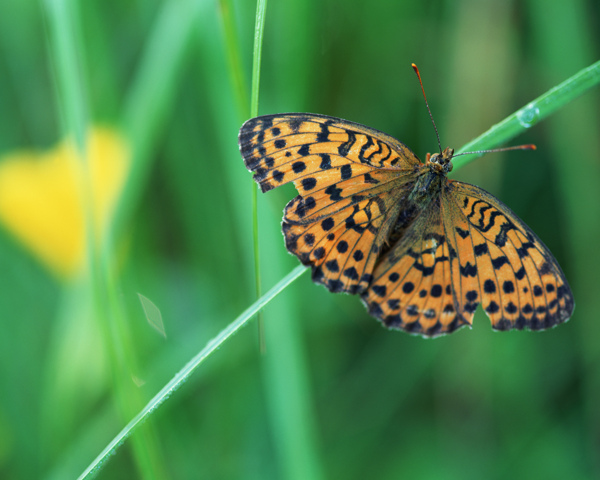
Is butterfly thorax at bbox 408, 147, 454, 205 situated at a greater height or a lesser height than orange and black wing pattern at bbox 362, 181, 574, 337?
greater

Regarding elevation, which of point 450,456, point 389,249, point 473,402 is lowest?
point 450,456

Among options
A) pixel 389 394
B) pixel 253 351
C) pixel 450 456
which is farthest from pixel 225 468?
pixel 450 456

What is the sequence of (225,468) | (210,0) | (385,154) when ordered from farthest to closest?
1. (225,468)
2. (210,0)
3. (385,154)

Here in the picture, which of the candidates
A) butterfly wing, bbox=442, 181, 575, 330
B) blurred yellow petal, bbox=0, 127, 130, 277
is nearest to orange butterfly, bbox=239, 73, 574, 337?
butterfly wing, bbox=442, 181, 575, 330

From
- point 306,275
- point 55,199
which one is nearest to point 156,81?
point 55,199

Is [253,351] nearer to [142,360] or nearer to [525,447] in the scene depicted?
[142,360]

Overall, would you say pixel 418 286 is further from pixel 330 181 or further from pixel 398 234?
pixel 330 181

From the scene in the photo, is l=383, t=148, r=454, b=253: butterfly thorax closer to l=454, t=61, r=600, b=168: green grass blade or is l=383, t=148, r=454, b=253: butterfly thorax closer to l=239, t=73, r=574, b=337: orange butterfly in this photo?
l=239, t=73, r=574, b=337: orange butterfly

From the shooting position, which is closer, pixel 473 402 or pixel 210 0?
pixel 210 0

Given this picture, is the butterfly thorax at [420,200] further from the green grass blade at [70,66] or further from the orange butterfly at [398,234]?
the green grass blade at [70,66]
